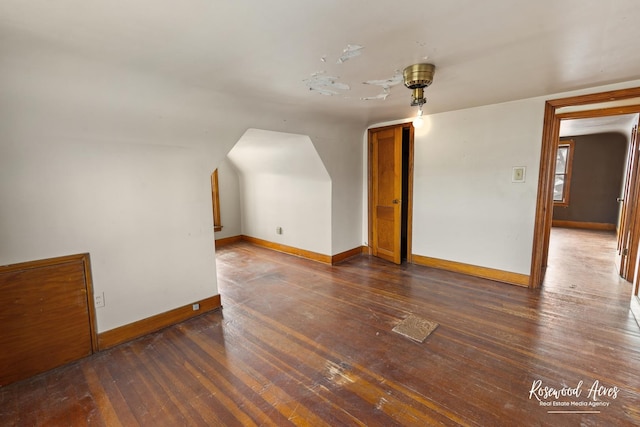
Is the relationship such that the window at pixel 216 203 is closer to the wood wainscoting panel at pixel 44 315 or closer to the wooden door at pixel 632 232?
the wood wainscoting panel at pixel 44 315

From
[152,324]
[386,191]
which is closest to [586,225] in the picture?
[386,191]

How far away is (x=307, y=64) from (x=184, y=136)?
1.33 metres

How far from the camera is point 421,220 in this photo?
4012mm

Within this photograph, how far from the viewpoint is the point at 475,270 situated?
141 inches

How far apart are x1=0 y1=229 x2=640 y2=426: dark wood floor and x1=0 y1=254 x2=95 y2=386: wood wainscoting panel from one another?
0.38ft

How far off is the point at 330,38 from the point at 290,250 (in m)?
3.68

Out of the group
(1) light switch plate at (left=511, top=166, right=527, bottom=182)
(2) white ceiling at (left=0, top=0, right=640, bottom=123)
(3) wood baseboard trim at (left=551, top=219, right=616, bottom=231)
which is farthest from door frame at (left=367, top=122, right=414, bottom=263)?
(3) wood baseboard trim at (left=551, top=219, right=616, bottom=231)

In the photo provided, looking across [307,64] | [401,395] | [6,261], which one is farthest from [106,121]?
[401,395]

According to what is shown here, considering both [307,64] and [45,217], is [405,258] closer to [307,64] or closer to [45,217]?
[307,64]

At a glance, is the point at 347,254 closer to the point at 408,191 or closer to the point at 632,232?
the point at 408,191

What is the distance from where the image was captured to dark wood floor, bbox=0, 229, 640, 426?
1.59 meters

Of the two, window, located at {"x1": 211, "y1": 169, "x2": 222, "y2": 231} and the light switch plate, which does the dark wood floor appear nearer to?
the light switch plate

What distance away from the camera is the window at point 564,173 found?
22.0 ft

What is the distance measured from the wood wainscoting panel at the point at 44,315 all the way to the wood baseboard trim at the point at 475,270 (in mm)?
3813
